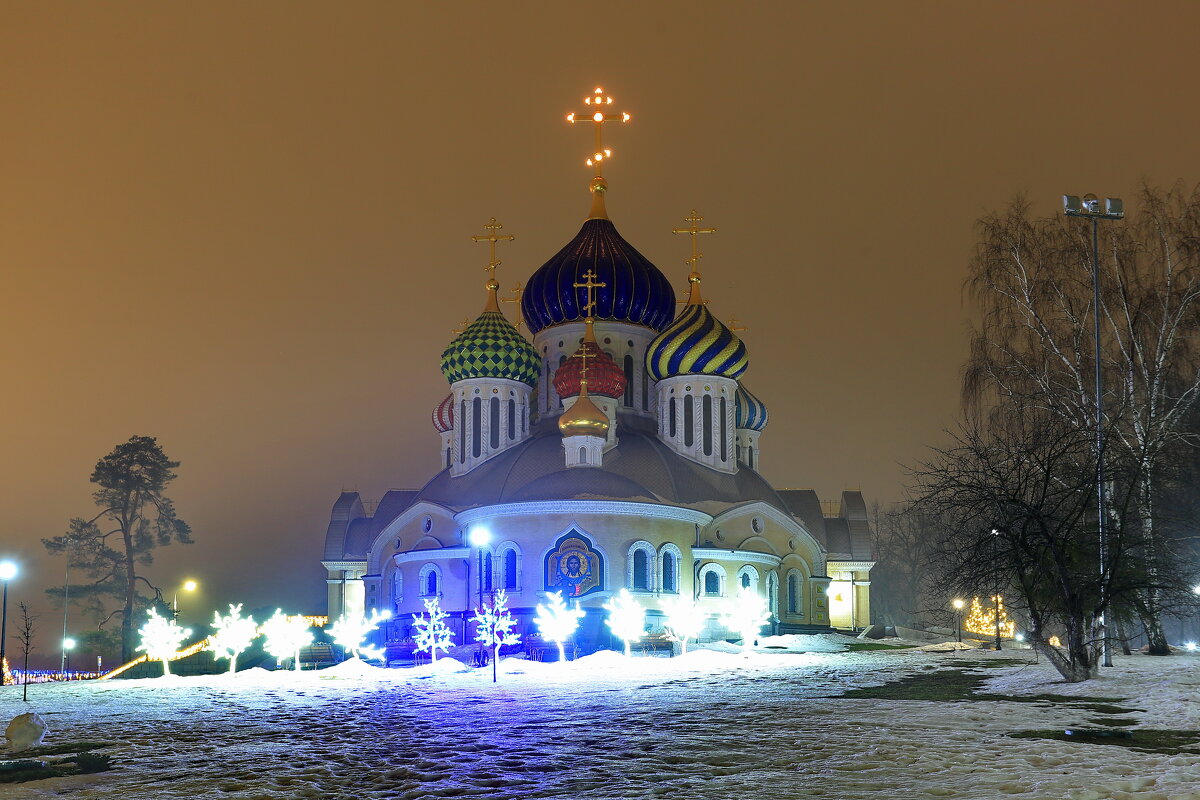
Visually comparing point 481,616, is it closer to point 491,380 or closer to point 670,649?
point 670,649

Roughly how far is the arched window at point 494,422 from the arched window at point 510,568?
7.49 meters

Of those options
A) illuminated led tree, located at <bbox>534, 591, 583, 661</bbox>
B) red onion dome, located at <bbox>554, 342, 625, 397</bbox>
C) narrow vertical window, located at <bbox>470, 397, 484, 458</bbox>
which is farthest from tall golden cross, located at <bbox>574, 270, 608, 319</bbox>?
illuminated led tree, located at <bbox>534, 591, 583, 661</bbox>

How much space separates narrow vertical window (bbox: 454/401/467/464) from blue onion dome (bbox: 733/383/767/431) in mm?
12437

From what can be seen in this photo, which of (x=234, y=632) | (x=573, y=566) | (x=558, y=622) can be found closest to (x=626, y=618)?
(x=558, y=622)

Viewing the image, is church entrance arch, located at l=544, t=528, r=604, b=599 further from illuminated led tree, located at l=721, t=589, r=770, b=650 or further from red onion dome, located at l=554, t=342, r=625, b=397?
red onion dome, located at l=554, t=342, r=625, b=397

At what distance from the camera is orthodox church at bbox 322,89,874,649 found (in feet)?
137

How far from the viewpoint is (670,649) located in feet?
113

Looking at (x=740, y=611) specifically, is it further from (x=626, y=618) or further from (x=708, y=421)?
(x=626, y=618)

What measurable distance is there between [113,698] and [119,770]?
9203 millimetres

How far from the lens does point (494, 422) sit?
49031mm

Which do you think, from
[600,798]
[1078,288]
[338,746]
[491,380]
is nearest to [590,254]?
[491,380]

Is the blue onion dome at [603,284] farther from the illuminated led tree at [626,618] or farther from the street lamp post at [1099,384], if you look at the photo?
the street lamp post at [1099,384]

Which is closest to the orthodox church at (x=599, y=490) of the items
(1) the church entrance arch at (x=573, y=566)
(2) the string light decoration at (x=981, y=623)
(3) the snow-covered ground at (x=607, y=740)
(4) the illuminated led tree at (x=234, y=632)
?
(1) the church entrance arch at (x=573, y=566)

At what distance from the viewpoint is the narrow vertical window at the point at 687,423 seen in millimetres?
48312
